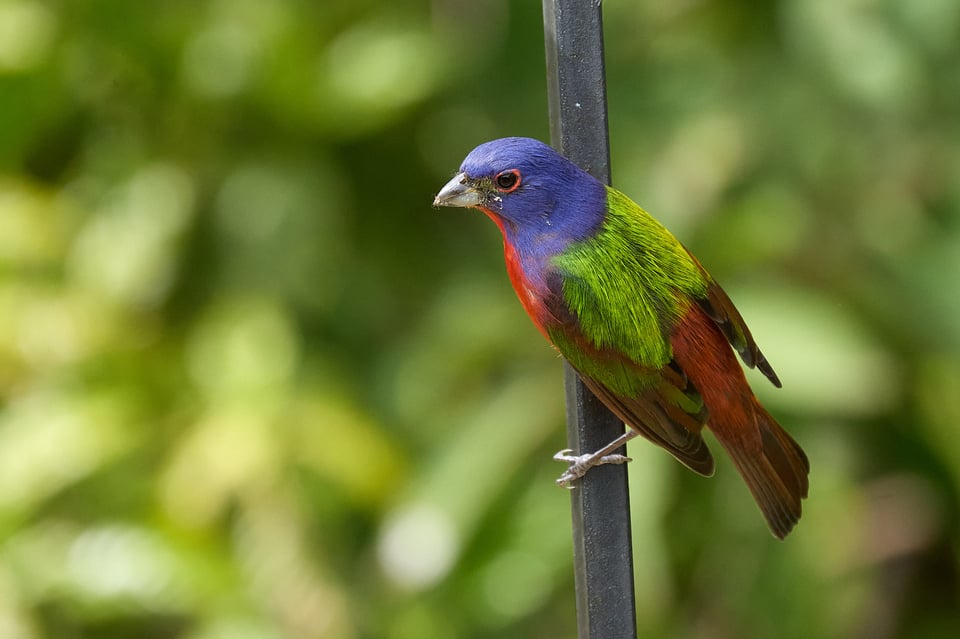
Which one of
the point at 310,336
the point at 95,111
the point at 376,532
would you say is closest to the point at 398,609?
the point at 376,532

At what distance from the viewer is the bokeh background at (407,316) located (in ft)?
13.4

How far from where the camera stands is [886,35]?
14.2 feet

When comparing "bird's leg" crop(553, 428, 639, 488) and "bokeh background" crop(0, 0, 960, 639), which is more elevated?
"bokeh background" crop(0, 0, 960, 639)

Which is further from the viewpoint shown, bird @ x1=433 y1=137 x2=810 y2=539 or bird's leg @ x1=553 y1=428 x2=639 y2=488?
bird @ x1=433 y1=137 x2=810 y2=539

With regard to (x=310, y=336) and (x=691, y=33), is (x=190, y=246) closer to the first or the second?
(x=310, y=336)

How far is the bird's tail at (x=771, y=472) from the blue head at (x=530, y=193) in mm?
607

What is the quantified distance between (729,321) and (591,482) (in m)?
0.51

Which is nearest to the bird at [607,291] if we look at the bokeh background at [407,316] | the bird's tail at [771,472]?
the bird's tail at [771,472]

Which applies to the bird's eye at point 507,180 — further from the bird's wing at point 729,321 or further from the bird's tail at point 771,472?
the bird's tail at point 771,472

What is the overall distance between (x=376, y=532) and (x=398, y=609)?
49cm

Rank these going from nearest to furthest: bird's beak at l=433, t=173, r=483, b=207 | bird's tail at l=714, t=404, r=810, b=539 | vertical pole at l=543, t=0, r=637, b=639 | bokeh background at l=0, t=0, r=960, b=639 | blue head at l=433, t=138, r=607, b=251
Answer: vertical pole at l=543, t=0, r=637, b=639 → blue head at l=433, t=138, r=607, b=251 → bird's beak at l=433, t=173, r=483, b=207 → bird's tail at l=714, t=404, r=810, b=539 → bokeh background at l=0, t=0, r=960, b=639

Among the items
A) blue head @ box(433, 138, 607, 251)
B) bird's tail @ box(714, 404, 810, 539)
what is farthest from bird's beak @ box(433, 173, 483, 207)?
bird's tail @ box(714, 404, 810, 539)

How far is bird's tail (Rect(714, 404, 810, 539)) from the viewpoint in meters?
2.67

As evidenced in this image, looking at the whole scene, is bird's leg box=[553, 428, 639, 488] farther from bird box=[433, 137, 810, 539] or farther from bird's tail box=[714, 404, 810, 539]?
bird's tail box=[714, 404, 810, 539]
